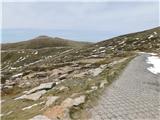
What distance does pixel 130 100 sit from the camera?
16.7 m

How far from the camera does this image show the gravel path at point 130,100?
547 inches

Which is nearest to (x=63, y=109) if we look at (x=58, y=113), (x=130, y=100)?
(x=58, y=113)

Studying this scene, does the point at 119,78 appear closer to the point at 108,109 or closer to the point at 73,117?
the point at 108,109

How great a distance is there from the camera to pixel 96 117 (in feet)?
44.7

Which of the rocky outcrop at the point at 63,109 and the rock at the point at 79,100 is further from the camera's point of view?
the rock at the point at 79,100

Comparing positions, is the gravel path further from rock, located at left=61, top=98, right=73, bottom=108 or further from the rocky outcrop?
rock, located at left=61, top=98, right=73, bottom=108

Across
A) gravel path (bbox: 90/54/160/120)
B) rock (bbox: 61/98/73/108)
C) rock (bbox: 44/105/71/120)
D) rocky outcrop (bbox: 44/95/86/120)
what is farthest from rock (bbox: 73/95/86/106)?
gravel path (bbox: 90/54/160/120)

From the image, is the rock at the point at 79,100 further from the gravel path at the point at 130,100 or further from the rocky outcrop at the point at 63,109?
the gravel path at the point at 130,100

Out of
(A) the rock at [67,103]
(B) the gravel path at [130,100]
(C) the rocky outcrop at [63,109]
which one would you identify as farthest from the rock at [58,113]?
(B) the gravel path at [130,100]

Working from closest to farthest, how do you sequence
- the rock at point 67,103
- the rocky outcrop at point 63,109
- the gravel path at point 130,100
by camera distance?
1. the gravel path at point 130,100
2. the rocky outcrop at point 63,109
3. the rock at point 67,103

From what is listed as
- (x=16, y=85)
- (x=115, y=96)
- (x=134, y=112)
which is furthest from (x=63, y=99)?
(x=16, y=85)

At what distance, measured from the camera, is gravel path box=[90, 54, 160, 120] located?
13.9m

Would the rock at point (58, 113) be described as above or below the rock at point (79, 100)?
below

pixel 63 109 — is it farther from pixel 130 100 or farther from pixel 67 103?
pixel 130 100
